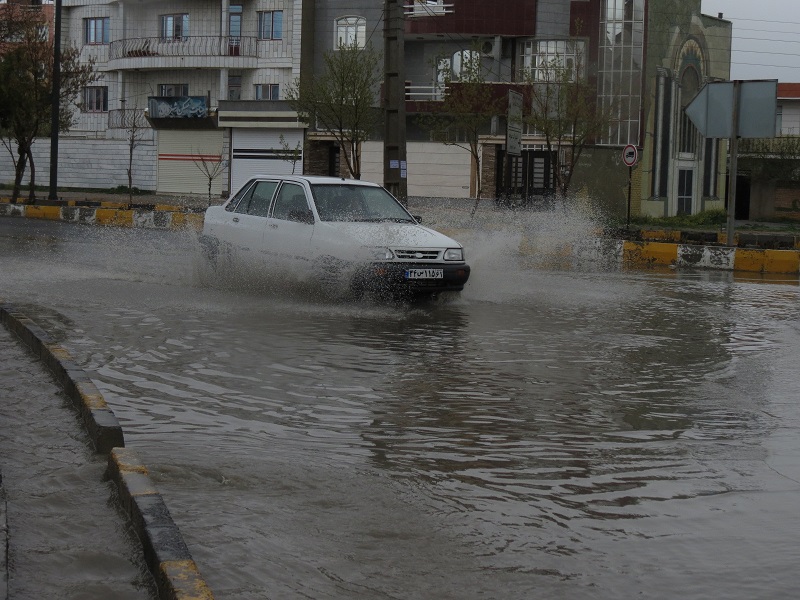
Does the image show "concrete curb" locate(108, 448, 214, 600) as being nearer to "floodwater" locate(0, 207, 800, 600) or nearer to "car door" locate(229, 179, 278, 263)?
"floodwater" locate(0, 207, 800, 600)

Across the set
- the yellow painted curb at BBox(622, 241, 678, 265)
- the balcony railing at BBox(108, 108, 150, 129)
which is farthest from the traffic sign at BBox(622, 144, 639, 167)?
the balcony railing at BBox(108, 108, 150, 129)

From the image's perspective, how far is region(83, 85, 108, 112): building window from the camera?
5447 cm

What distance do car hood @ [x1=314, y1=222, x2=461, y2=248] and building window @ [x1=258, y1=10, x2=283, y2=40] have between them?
3815 centimetres

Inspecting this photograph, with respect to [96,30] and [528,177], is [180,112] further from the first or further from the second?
[528,177]

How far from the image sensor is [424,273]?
12453mm

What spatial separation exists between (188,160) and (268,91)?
458cm

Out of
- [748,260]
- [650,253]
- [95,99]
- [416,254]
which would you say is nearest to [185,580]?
[416,254]

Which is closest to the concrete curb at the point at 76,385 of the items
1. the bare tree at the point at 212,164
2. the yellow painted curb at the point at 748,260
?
the yellow painted curb at the point at 748,260

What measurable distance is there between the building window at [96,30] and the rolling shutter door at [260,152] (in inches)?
377

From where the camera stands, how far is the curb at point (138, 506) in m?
3.88

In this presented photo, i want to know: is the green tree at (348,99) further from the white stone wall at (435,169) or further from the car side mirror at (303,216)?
the car side mirror at (303,216)

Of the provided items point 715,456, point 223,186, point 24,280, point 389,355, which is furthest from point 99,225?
point 715,456

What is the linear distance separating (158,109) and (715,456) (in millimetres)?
46345

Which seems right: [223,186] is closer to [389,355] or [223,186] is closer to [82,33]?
[82,33]
